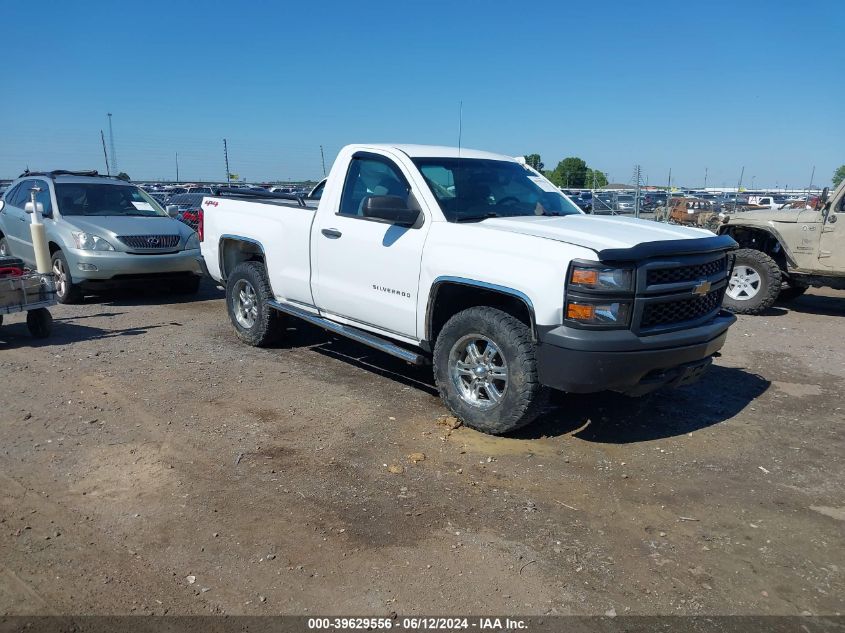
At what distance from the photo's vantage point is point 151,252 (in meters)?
9.41

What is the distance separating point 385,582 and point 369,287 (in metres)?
2.79

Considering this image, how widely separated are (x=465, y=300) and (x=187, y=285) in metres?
6.50

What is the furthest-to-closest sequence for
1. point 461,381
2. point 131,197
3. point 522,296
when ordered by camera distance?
point 131,197 → point 461,381 → point 522,296

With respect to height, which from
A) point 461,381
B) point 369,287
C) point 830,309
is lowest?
point 830,309

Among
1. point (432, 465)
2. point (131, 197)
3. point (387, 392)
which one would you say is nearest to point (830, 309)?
point (387, 392)

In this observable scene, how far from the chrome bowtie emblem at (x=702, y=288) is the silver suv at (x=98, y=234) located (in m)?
7.11

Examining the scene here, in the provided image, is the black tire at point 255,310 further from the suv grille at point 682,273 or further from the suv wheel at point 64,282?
the suv grille at point 682,273

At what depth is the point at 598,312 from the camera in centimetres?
409

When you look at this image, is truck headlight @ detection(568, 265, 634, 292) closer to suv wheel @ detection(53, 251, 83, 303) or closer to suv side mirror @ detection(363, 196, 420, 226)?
suv side mirror @ detection(363, 196, 420, 226)

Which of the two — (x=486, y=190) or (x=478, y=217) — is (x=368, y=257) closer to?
(x=478, y=217)

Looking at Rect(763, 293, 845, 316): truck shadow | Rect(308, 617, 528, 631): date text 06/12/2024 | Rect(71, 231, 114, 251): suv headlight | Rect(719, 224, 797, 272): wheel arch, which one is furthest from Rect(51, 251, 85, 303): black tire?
Rect(763, 293, 845, 316): truck shadow

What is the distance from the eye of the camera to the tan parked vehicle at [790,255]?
30.5 ft

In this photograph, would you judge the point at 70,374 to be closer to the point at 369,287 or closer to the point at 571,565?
the point at 369,287

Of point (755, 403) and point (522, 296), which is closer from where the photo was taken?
point (522, 296)
